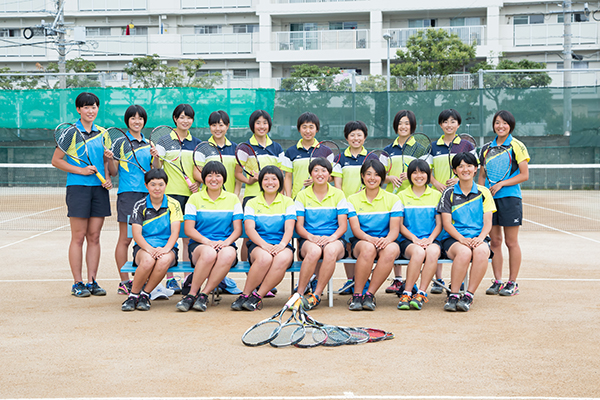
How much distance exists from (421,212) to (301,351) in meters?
2.04

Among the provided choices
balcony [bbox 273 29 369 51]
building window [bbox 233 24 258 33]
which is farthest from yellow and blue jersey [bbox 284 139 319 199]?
building window [bbox 233 24 258 33]

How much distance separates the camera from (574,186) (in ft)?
60.6

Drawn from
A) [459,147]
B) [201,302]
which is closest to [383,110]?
Answer: [459,147]

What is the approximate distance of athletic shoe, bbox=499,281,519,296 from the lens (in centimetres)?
592

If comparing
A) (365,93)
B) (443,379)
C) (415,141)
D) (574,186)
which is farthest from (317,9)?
(443,379)

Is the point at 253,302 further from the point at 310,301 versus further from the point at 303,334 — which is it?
the point at 303,334

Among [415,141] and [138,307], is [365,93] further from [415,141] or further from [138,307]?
[138,307]

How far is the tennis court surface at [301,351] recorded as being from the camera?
11.1 feet

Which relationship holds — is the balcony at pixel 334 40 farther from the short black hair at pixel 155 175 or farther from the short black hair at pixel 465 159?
the short black hair at pixel 155 175

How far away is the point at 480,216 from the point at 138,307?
2.97 m

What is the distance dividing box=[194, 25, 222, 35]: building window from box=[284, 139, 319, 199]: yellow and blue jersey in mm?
28905

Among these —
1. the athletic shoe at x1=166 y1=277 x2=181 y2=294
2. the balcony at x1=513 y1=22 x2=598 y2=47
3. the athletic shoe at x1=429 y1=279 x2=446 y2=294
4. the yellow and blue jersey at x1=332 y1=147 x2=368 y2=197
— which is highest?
the balcony at x1=513 y1=22 x2=598 y2=47

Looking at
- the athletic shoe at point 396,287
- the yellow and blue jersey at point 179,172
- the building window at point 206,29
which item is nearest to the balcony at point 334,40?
the building window at point 206,29

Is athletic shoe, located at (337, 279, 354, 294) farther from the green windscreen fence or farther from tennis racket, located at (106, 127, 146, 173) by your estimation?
the green windscreen fence
